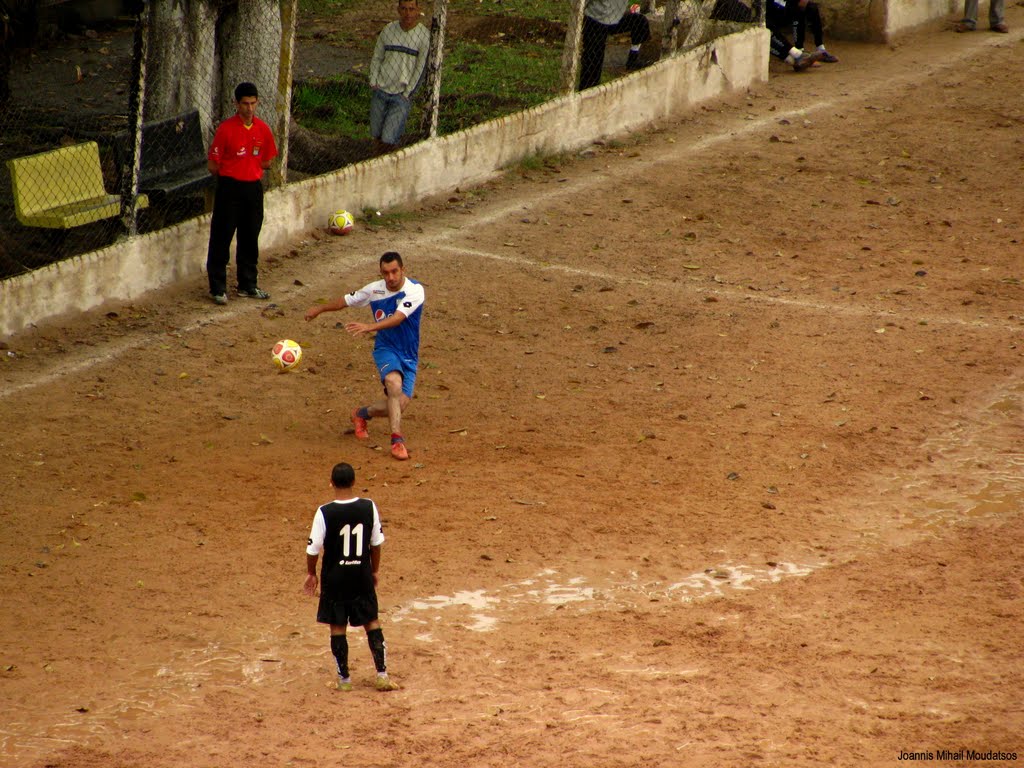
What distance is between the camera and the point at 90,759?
5812mm

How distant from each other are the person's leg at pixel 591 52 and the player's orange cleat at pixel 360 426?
805cm

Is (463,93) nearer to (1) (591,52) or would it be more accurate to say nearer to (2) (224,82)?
(1) (591,52)

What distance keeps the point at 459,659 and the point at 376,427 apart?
3345 millimetres

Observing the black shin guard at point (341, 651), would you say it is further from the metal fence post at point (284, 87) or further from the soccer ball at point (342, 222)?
the metal fence post at point (284, 87)

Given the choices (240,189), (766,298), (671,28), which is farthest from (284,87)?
(671,28)

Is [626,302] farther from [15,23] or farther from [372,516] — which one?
[15,23]

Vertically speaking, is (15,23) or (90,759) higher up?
(15,23)

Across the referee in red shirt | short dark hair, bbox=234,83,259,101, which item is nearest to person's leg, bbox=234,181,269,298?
the referee in red shirt

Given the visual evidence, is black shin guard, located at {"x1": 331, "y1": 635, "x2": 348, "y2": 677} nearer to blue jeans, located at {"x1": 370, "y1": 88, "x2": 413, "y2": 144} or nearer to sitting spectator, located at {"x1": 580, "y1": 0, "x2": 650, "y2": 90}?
blue jeans, located at {"x1": 370, "y1": 88, "x2": 413, "y2": 144}

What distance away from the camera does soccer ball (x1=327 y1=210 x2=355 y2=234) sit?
13.0 meters

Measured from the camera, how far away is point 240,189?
11.4 meters

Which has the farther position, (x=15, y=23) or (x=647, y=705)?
(x=15, y=23)

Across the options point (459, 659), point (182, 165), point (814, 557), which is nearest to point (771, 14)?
point (182, 165)

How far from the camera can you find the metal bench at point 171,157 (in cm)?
1187
